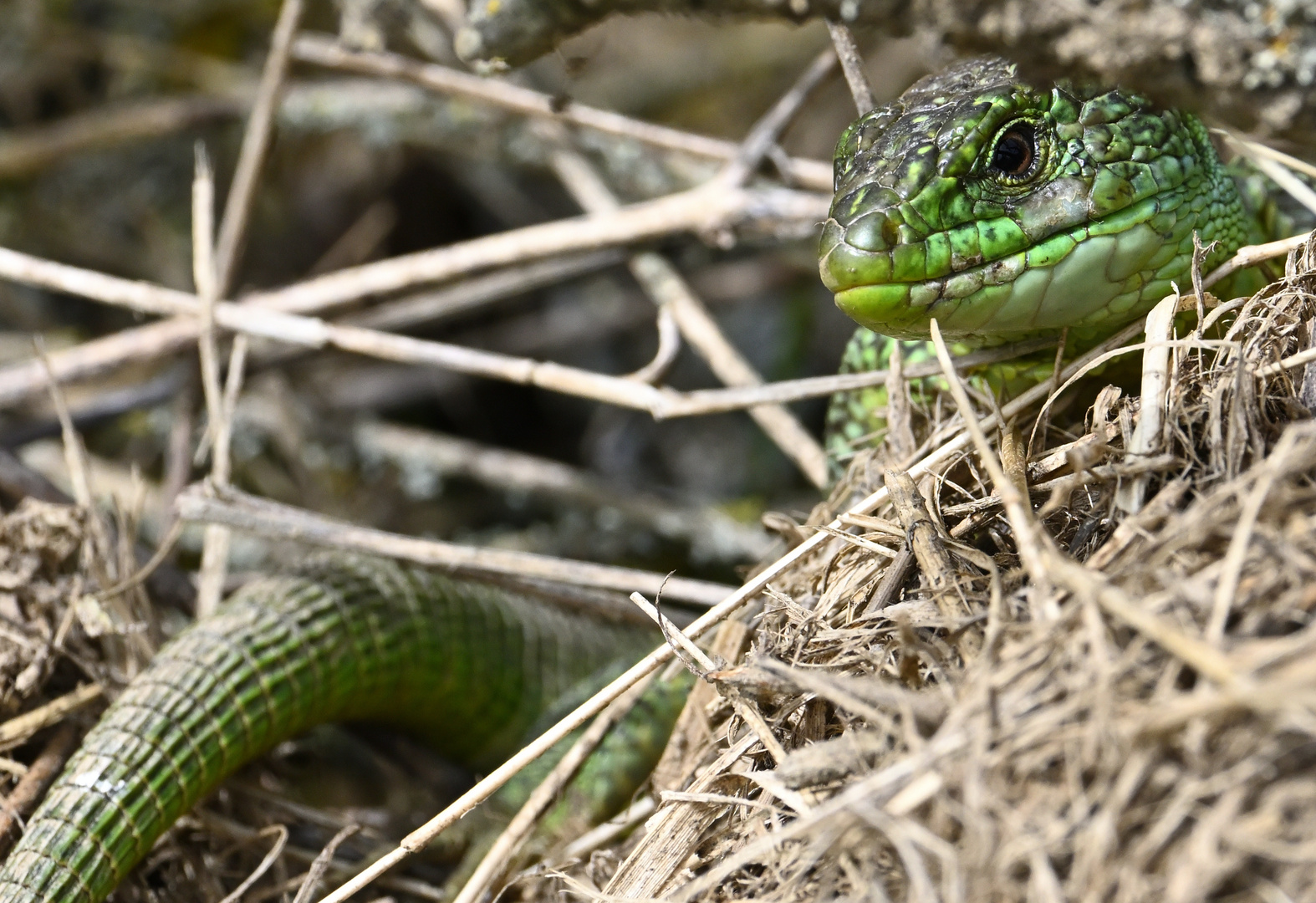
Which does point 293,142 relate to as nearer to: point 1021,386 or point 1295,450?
point 1021,386

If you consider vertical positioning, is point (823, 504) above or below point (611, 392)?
below

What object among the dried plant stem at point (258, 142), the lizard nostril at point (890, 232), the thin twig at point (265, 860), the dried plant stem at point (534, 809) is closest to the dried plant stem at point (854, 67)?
the lizard nostril at point (890, 232)

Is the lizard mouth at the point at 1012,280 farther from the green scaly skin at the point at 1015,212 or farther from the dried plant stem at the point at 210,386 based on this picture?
the dried plant stem at the point at 210,386

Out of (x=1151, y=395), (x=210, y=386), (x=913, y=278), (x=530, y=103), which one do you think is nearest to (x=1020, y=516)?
(x=1151, y=395)

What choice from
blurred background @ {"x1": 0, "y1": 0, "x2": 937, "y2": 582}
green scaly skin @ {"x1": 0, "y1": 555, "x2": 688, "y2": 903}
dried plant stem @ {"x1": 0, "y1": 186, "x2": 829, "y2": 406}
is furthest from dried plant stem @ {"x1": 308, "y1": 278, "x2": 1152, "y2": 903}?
blurred background @ {"x1": 0, "y1": 0, "x2": 937, "y2": 582}

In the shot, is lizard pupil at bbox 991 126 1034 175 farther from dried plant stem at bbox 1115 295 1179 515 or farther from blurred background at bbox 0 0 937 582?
blurred background at bbox 0 0 937 582

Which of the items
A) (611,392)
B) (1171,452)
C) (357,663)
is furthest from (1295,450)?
(357,663)

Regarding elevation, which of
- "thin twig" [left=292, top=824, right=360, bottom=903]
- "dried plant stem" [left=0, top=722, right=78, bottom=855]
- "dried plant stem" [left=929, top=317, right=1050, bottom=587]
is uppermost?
"dried plant stem" [left=929, top=317, right=1050, bottom=587]
